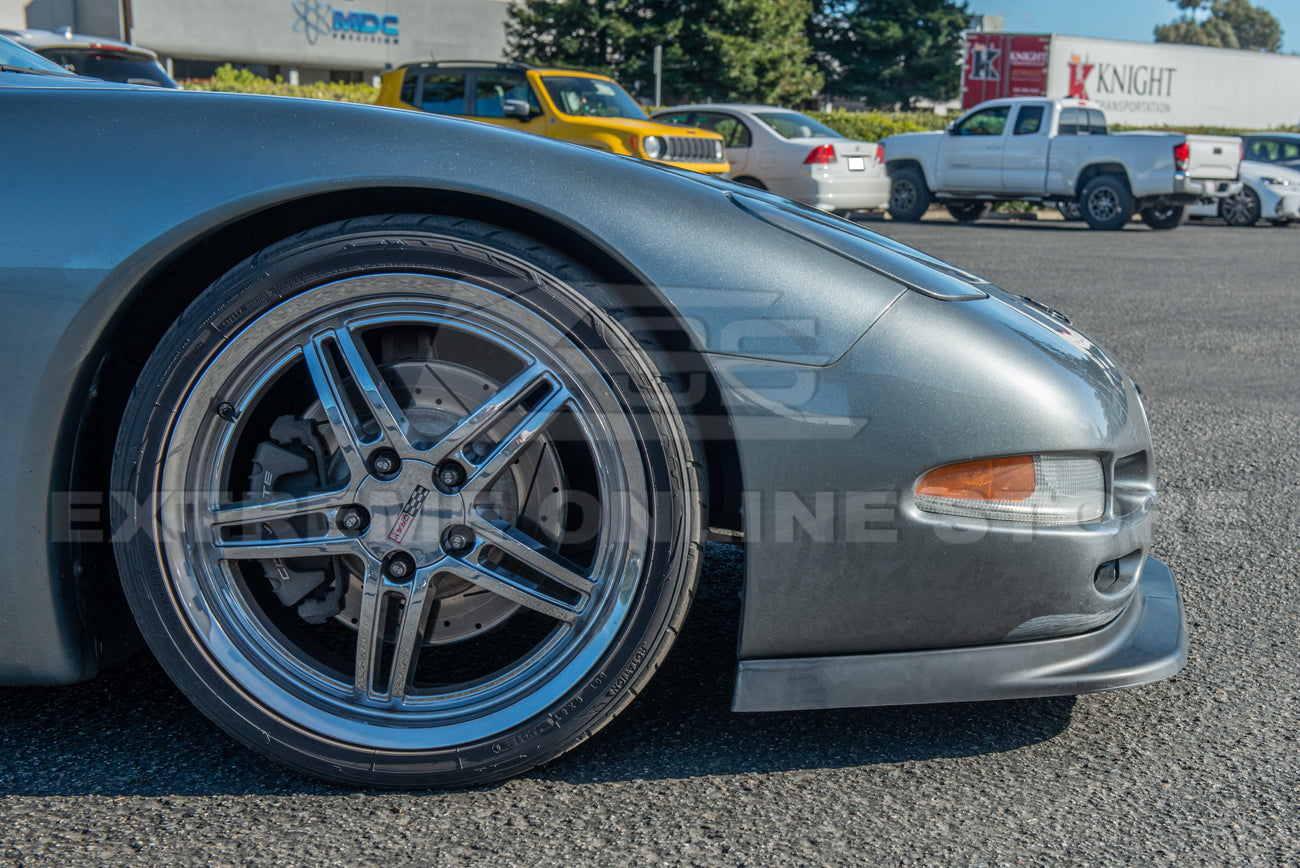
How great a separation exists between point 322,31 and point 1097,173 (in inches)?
1065

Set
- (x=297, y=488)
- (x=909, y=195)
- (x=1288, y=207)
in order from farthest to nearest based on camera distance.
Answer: (x=909, y=195) < (x=1288, y=207) < (x=297, y=488)

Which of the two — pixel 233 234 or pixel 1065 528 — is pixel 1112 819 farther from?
pixel 233 234

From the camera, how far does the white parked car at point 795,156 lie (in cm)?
1562

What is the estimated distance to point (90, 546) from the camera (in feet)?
6.17

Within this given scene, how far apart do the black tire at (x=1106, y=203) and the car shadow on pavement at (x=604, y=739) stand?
16.3m

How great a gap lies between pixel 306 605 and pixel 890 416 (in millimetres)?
1029

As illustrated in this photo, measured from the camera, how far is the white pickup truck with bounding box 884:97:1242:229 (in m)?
16.6

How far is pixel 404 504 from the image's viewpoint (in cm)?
183

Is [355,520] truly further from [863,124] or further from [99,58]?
[863,124]

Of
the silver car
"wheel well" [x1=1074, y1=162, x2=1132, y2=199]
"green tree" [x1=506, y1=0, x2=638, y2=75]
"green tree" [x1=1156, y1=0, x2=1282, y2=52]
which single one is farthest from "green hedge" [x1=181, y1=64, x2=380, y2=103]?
"green tree" [x1=1156, y1=0, x2=1282, y2=52]

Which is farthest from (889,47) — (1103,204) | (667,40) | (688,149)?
(688,149)

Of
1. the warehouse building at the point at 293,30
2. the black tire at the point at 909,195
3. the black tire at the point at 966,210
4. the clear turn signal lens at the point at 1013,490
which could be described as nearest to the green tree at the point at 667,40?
the warehouse building at the point at 293,30

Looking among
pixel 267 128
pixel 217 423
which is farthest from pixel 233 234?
pixel 217 423

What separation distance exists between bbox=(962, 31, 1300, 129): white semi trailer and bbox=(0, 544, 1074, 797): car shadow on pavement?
103ft
